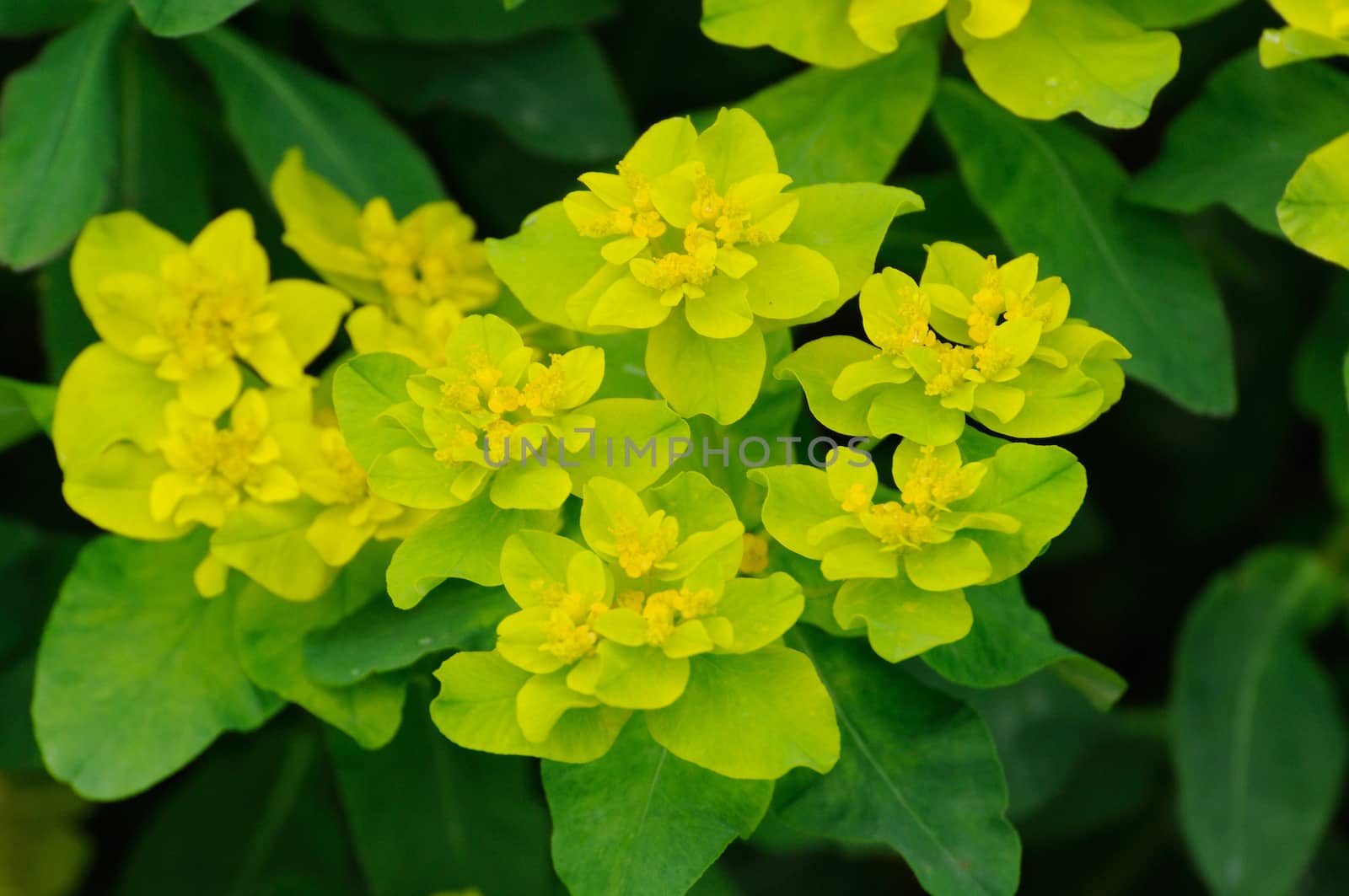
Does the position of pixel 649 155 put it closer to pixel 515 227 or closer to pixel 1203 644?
pixel 515 227

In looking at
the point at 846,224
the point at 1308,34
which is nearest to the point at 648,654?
the point at 846,224

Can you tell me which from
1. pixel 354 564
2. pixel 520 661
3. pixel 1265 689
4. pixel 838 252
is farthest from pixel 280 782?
pixel 1265 689

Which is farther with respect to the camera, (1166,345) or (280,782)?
(280,782)

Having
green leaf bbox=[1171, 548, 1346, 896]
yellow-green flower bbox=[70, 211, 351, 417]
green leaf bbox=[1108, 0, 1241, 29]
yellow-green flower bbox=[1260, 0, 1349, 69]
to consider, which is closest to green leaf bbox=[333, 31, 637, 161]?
yellow-green flower bbox=[70, 211, 351, 417]

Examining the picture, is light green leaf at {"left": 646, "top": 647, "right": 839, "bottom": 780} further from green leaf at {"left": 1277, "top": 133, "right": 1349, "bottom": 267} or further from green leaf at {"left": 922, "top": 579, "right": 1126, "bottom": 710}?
green leaf at {"left": 1277, "top": 133, "right": 1349, "bottom": 267}

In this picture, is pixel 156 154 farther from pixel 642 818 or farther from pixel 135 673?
pixel 642 818

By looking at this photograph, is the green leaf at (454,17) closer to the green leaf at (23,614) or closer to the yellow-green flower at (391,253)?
the yellow-green flower at (391,253)
